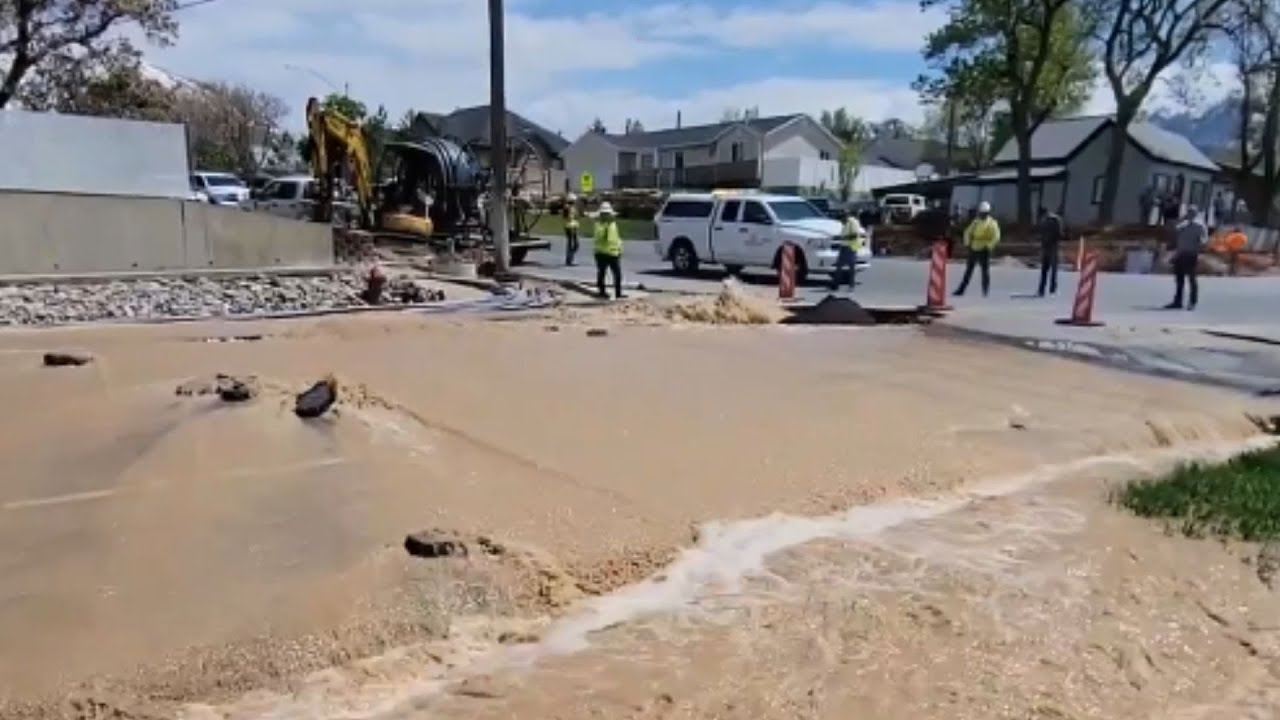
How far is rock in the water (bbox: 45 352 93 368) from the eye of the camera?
11078 mm

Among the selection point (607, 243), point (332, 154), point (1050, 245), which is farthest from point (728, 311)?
point (332, 154)

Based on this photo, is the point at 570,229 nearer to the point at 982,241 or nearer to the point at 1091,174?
the point at 982,241

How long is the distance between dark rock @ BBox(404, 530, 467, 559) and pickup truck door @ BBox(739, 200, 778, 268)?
18.7 metres

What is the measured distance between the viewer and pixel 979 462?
10219 millimetres

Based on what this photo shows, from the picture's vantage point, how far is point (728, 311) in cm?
Result: 1800

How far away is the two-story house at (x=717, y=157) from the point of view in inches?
2785

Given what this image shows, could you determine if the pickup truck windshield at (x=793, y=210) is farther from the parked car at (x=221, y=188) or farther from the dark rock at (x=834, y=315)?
the parked car at (x=221, y=188)

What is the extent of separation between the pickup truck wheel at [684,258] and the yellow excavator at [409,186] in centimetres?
349

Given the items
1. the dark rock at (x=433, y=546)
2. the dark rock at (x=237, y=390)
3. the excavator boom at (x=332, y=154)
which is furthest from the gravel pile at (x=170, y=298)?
the dark rock at (x=433, y=546)

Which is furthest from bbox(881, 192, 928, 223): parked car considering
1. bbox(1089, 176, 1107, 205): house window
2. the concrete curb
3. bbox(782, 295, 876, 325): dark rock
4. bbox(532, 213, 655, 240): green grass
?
the concrete curb

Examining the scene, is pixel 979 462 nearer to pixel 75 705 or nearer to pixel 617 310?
pixel 75 705

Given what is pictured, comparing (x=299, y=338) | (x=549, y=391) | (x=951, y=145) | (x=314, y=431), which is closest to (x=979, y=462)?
(x=549, y=391)

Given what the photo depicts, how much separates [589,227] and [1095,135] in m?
25.9

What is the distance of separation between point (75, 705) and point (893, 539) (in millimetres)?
5143
